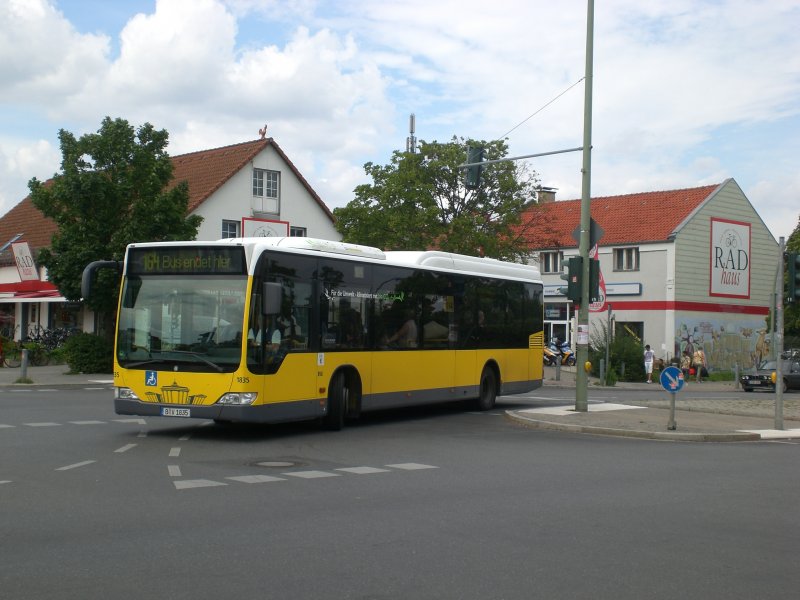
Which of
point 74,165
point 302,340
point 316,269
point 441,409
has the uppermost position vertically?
point 74,165

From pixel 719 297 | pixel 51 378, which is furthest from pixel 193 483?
pixel 719 297

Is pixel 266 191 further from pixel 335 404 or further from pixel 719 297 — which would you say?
pixel 335 404

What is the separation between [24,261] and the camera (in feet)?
146

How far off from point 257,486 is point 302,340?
544 cm

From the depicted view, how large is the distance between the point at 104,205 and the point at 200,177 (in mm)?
13933

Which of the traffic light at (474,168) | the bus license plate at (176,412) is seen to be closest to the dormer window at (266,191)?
the traffic light at (474,168)

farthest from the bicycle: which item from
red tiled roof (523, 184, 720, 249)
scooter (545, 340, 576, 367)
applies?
red tiled roof (523, 184, 720, 249)

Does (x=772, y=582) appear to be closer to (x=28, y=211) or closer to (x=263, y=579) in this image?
(x=263, y=579)

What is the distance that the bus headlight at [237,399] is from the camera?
1480 cm

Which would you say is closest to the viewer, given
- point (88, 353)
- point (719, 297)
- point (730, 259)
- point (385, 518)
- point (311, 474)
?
point (385, 518)

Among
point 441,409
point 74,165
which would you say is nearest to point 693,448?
point 441,409

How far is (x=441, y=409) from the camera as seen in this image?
23047 mm

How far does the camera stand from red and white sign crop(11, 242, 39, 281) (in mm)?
44281

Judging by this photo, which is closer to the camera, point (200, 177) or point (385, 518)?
point (385, 518)
